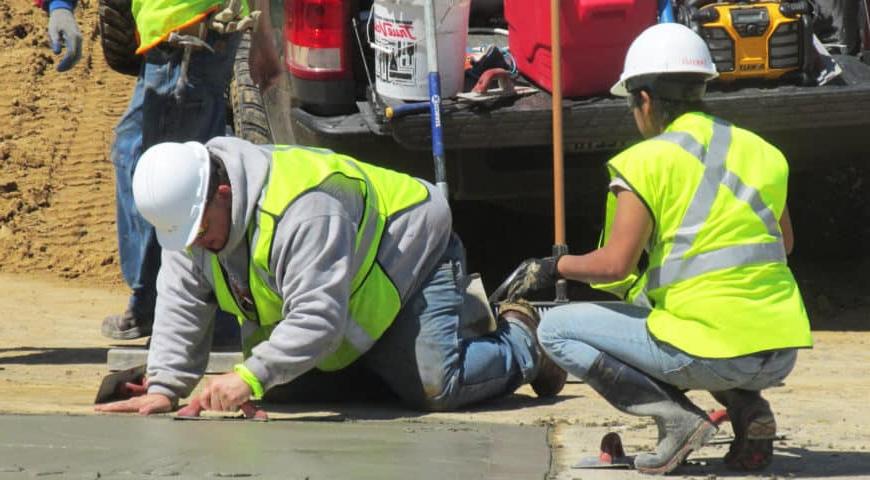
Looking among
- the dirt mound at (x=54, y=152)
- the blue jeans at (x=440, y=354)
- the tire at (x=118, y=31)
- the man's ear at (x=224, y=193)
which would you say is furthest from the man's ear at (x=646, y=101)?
the dirt mound at (x=54, y=152)

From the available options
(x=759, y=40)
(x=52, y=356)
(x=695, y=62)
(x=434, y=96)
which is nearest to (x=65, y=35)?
(x=52, y=356)

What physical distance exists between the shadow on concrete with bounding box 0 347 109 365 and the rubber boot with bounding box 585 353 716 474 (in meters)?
2.82

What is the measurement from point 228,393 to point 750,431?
152 cm

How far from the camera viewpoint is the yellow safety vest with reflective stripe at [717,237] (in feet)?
15.5

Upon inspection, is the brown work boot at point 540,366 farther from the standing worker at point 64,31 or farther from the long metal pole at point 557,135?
the standing worker at point 64,31

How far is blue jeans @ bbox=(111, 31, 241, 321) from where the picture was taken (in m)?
6.92

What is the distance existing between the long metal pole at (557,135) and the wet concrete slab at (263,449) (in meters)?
1.77

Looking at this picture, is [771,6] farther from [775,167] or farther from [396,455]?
[396,455]

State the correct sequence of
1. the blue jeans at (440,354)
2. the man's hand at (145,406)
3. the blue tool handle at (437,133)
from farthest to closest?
the blue tool handle at (437,133)
the blue jeans at (440,354)
the man's hand at (145,406)

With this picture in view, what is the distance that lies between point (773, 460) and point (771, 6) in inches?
107

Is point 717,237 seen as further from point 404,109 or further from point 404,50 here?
point 404,50

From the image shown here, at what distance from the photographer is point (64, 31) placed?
7.11 metres

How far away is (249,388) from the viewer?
211 inches

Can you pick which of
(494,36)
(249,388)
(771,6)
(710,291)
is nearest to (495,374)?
(249,388)
